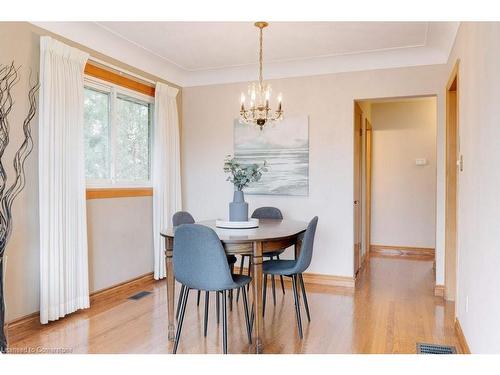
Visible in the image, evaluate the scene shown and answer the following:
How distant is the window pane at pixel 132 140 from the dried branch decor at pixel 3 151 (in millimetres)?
1089

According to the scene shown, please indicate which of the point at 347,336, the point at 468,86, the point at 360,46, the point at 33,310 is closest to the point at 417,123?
the point at 360,46

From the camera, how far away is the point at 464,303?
272 centimetres

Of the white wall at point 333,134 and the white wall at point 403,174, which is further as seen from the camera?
the white wall at point 403,174

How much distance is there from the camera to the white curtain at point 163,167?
446 centimetres

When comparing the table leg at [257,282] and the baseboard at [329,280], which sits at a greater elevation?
the table leg at [257,282]

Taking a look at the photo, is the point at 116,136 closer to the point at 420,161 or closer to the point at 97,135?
the point at 97,135

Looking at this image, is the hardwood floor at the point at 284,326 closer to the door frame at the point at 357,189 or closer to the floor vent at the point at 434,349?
the floor vent at the point at 434,349

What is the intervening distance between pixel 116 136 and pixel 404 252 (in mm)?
4674

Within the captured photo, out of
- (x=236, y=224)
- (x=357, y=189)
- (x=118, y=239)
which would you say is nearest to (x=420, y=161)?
(x=357, y=189)

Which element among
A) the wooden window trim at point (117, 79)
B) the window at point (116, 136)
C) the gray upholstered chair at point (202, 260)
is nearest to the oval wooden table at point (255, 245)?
the gray upholstered chair at point (202, 260)

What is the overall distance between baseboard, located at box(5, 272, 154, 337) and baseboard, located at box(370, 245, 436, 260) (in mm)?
3720

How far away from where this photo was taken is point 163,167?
177 inches

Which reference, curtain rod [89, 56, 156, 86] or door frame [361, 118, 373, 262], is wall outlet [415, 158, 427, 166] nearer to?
door frame [361, 118, 373, 262]

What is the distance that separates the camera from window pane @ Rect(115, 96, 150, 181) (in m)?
4.10
